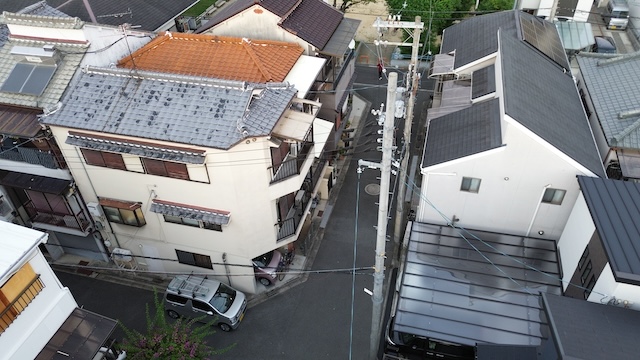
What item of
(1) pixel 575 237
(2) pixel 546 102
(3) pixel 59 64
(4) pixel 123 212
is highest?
(3) pixel 59 64

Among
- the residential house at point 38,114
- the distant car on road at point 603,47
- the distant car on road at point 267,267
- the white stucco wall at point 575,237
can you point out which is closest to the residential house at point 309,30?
the residential house at point 38,114

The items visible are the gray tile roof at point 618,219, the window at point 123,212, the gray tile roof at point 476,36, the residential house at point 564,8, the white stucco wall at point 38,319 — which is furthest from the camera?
the residential house at point 564,8

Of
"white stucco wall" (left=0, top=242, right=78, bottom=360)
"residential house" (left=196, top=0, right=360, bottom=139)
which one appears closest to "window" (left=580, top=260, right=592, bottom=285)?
"residential house" (left=196, top=0, right=360, bottom=139)

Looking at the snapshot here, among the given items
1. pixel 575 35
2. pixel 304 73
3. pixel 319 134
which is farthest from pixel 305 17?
pixel 575 35

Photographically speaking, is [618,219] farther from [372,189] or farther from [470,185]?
[372,189]

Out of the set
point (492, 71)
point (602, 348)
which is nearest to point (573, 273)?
point (602, 348)

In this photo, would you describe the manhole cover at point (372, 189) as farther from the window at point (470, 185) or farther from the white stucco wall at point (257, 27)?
the white stucco wall at point (257, 27)
